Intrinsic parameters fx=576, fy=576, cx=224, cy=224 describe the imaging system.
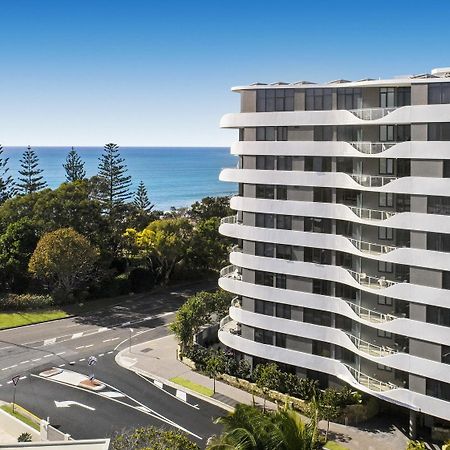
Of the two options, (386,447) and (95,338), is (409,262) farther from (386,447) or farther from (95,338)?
(95,338)

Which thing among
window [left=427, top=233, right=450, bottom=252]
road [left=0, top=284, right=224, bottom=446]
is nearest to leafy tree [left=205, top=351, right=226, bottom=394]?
road [left=0, top=284, right=224, bottom=446]

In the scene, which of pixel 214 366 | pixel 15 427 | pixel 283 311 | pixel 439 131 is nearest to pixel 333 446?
pixel 283 311

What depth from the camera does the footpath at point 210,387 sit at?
28.6 metres

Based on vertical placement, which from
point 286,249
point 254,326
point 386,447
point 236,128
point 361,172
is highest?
point 236,128

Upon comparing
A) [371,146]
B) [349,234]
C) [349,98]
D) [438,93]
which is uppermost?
[349,98]

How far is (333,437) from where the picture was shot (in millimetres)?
29016

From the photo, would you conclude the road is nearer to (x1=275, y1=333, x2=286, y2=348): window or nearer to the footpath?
the footpath

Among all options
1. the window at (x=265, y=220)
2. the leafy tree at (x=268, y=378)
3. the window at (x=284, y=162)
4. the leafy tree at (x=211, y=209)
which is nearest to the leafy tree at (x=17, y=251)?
the leafy tree at (x=211, y=209)

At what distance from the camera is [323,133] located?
31453mm

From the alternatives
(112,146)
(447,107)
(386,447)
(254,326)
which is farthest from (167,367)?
(112,146)

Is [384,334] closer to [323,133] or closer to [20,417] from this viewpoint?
[323,133]

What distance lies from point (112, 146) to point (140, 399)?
56101mm

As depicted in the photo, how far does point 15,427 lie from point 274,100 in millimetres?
22371

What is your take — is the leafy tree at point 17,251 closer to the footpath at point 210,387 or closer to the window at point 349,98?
the footpath at point 210,387
